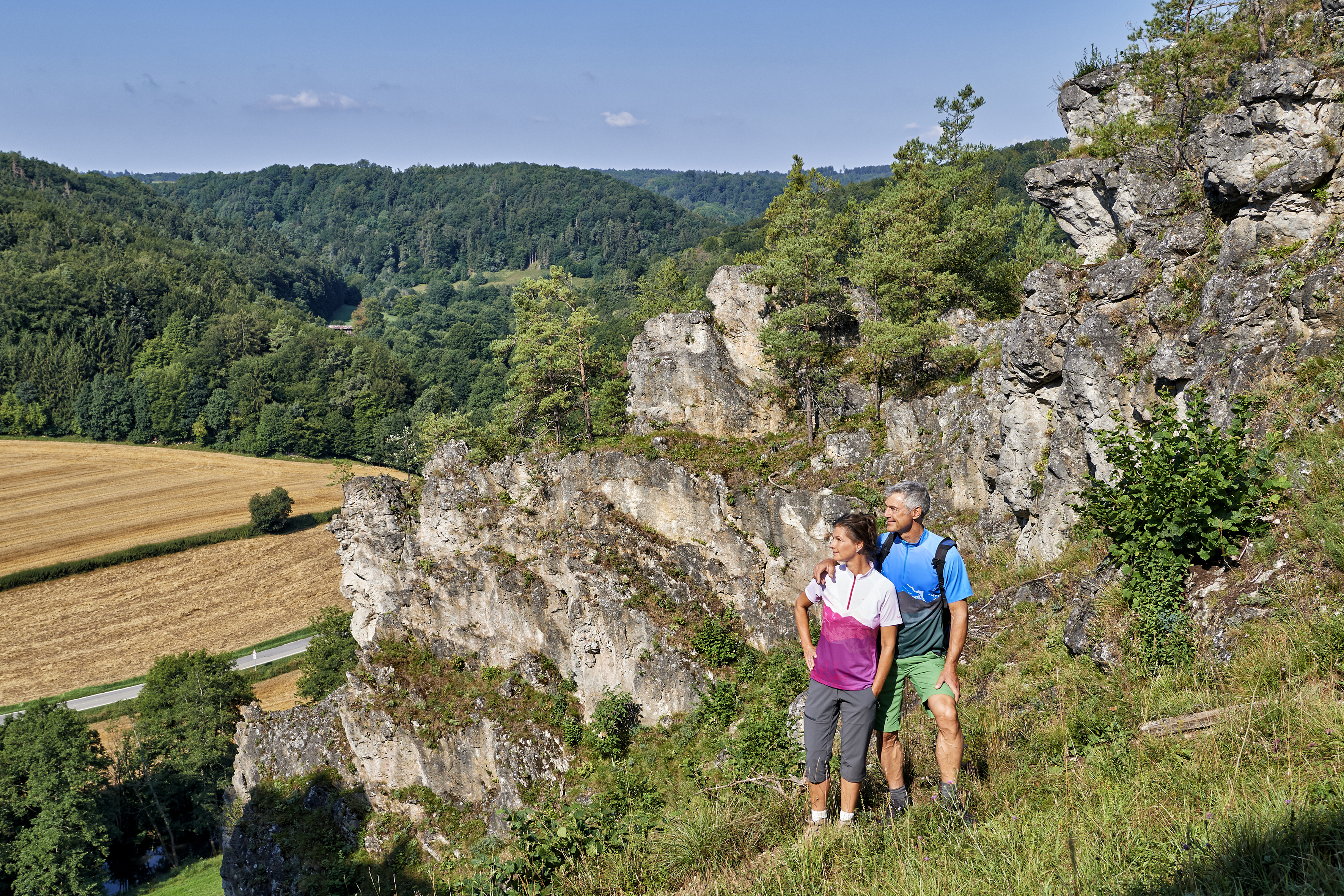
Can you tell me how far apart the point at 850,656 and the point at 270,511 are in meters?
64.0

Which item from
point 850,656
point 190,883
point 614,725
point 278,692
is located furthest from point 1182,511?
point 278,692

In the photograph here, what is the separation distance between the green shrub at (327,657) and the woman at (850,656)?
34.9 metres

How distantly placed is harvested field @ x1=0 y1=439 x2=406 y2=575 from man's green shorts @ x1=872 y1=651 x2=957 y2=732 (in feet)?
214

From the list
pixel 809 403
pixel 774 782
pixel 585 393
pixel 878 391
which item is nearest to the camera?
pixel 774 782

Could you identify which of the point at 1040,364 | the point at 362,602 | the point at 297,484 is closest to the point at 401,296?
the point at 297,484

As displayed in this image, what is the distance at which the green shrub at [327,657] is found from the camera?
117ft

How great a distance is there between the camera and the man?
489 centimetres

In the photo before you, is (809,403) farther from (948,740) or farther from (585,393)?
(948,740)

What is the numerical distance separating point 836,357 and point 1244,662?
20302 mm

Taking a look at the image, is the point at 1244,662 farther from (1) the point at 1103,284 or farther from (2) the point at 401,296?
(2) the point at 401,296

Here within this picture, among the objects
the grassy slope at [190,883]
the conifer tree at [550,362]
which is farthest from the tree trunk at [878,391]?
the grassy slope at [190,883]

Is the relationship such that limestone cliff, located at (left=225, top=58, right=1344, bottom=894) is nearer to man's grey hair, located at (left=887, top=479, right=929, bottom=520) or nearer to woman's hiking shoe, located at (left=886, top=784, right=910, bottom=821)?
man's grey hair, located at (left=887, top=479, right=929, bottom=520)

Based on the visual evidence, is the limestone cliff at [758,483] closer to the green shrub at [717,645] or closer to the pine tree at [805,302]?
the green shrub at [717,645]

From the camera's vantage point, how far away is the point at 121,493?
63844 millimetres
